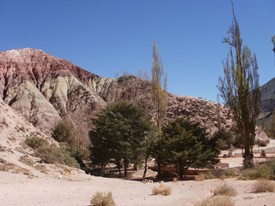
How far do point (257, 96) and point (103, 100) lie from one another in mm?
61121

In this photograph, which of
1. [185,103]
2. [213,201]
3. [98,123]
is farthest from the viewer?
[185,103]

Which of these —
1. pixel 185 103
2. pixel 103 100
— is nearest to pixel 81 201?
pixel 185 103

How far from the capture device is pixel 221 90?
20469mm

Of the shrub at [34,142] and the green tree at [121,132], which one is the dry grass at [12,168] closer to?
the shrub at [34,142]

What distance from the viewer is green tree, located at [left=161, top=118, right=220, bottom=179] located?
67.1 ft

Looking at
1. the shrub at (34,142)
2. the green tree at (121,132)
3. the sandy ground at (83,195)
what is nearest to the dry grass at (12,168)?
the sandy ground at (83,195)

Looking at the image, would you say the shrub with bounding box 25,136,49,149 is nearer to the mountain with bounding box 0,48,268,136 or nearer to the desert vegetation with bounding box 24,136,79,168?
the desert vegetation with bounding box 24,136,79,168

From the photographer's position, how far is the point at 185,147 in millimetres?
20688

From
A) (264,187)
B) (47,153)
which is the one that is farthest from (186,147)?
(264,187)

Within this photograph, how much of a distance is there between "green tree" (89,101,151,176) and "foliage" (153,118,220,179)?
6.12 m

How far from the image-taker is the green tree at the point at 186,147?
20438mm

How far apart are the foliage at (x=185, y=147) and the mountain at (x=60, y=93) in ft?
96.4

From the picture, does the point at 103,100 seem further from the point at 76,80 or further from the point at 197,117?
the point at 197,117

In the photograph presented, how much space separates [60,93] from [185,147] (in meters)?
61.2
